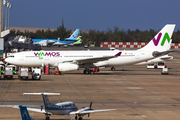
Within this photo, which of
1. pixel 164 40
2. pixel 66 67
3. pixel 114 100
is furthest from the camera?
pixel 164 40

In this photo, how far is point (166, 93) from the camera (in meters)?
30.9

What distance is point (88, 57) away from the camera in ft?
167

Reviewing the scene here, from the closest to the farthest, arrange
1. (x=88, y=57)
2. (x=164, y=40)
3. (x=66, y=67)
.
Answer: (x=66, y=67) → (x=88, y=57) → (x=164, y=40)

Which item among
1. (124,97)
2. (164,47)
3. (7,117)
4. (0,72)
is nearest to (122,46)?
(164,47)

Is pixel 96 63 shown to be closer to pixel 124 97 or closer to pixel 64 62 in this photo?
pixel 64 62

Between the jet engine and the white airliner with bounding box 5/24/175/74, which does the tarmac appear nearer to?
the jet engine

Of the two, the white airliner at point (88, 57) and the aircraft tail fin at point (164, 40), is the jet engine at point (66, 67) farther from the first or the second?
the aircraft tail fin at point (164, 40)

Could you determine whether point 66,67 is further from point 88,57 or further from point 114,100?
point 114,100

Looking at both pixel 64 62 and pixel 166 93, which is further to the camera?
pixel 64 62

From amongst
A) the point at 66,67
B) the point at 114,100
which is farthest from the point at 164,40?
the point at 114,100

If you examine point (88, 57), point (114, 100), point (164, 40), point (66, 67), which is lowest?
point (114, 100)

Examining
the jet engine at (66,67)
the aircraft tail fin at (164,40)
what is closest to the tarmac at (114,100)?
the jet engine at (66,67)

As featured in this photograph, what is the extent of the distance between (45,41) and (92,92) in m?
136

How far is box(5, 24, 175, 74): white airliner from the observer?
160 feet
